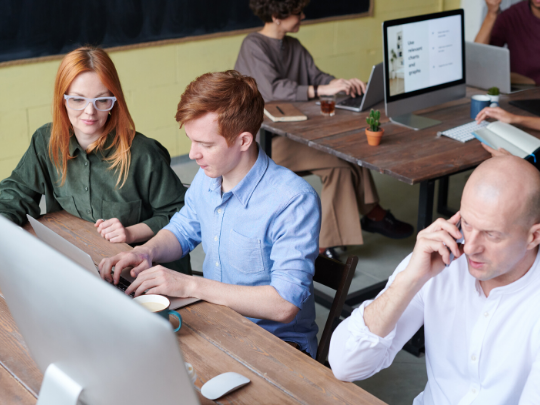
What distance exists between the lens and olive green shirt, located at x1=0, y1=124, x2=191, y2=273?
6.86 ft

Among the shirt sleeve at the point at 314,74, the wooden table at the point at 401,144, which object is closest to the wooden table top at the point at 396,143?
the wooden table at the point at 401,144

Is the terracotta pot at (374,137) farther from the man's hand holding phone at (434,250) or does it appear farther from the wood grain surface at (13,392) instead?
the wood grain surface at (13,392)

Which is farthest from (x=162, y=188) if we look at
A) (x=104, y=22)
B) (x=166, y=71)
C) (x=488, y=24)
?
(x=488, y=24)

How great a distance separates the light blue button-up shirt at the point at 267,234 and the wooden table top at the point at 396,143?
2.94 feet

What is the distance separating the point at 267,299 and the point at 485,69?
2565 mm

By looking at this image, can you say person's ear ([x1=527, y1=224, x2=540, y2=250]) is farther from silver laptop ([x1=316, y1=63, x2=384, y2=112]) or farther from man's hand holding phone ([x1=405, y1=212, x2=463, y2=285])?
silver laptop ([x1=316, y1=63, x2=384, y2=112])

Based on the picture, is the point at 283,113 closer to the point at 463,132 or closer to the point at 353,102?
the point at 353,102

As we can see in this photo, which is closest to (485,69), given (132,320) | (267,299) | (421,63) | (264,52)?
(421,63)

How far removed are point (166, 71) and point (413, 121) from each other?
7.06 ft

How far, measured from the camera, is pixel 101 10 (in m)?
4.07

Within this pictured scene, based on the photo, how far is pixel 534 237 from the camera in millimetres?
1213

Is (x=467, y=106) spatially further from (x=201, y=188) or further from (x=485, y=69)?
(x=201, y=188)

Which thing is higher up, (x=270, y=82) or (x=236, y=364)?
(x=270, y=82)

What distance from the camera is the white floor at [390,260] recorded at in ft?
7.75
